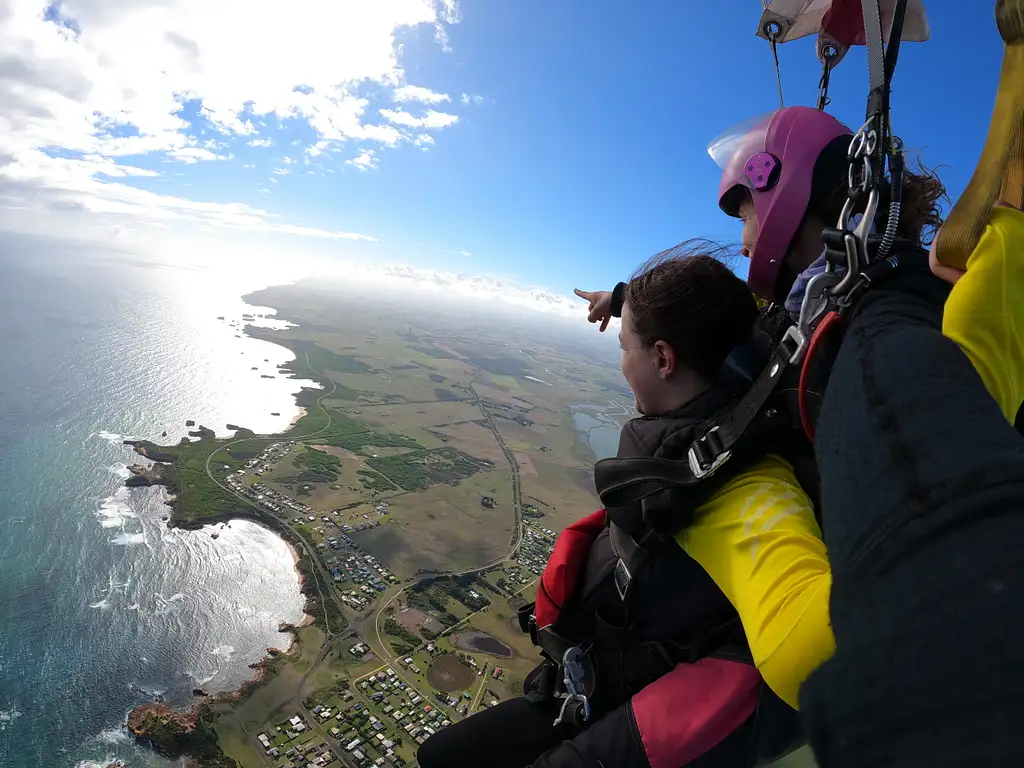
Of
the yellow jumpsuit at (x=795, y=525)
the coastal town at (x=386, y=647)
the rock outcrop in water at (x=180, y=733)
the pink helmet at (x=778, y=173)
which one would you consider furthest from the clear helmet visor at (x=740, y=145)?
the rock outcrop in water at (x=180, y=733)

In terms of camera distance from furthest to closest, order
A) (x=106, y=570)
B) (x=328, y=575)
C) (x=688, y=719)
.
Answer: (x=328, y=575), (x=106, y=570), (x=688, y=719)

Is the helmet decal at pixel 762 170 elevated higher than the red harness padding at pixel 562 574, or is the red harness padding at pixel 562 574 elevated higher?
the helmet decal at pixel 762 170

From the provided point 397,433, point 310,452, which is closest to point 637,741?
point 310,452

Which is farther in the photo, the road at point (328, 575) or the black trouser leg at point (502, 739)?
the road at point (328, 575)

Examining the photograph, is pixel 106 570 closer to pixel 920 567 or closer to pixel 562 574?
pixel 562 574

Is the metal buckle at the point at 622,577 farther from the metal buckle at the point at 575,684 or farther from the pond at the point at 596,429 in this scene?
the pond at the point at 596,429

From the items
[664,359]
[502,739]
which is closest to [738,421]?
[664,359]
